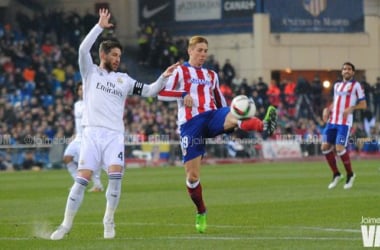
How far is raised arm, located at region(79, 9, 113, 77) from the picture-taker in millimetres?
13695

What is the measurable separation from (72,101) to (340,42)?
1438cm

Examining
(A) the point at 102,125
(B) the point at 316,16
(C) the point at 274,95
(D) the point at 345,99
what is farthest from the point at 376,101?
(A) the point at 102,125

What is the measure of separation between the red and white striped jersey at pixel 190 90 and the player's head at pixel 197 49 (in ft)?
0.36

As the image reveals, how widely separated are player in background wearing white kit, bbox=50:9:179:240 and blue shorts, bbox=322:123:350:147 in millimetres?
10555

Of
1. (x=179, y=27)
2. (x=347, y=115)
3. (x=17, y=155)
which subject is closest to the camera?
(x=347, y=115)

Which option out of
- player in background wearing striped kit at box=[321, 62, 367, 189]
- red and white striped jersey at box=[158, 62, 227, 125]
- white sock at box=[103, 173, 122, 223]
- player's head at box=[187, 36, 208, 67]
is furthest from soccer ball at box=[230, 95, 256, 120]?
player in background wearing striped kit at box=[321, 62, 367, 189]

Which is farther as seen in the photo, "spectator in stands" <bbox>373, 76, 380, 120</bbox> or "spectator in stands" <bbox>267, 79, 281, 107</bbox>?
"spectator in stands" <bbox>373, 76, 380, 120</bbox>

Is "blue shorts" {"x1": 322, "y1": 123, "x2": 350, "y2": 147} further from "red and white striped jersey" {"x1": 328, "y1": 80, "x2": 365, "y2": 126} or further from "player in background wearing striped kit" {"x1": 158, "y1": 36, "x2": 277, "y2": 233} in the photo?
"player in background wearing striped kit" {"x1": 158, "y1": 36, "x2": 277, "y2": 233}

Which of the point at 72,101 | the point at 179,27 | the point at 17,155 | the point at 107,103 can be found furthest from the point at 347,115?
the point at 179,27

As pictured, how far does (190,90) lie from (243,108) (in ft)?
3.97

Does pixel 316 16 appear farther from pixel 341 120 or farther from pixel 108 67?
pixel 108 67

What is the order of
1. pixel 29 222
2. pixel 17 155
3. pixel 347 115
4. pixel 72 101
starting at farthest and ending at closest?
pixel 72 101
pixel 17 155
pixel 347 115
pixel 29 222

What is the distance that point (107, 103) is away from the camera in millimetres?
14070

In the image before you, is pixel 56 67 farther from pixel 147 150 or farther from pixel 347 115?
pixel 347 115
